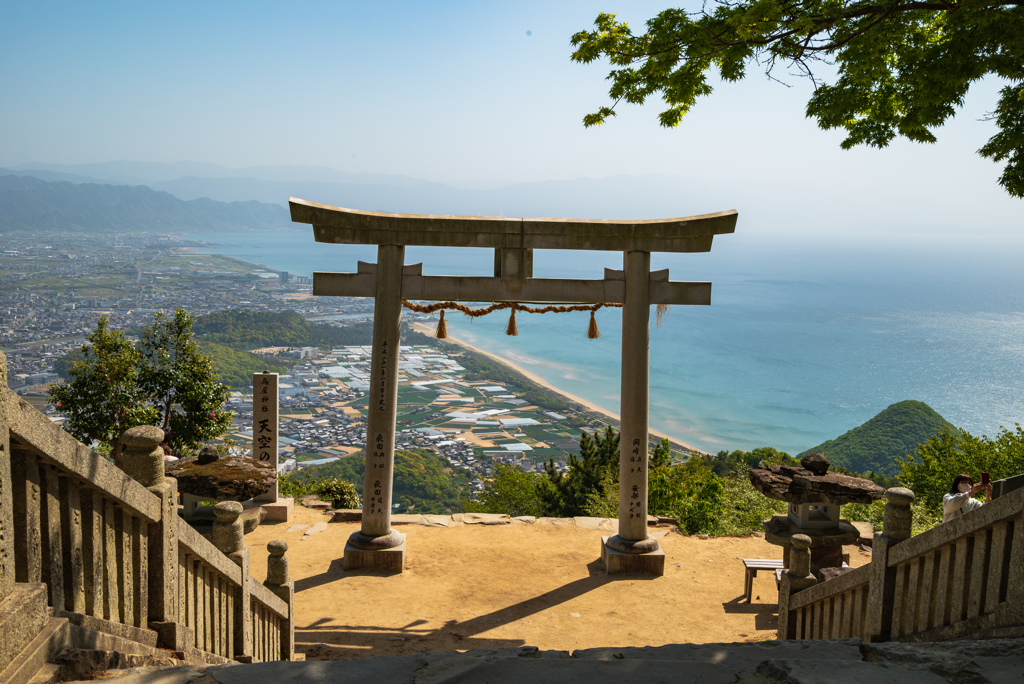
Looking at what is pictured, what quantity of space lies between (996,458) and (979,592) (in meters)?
14.5

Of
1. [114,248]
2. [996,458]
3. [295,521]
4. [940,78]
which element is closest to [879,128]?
[940,78]

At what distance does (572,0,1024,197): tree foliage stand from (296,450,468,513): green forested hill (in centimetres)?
1849

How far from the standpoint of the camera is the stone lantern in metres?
6.86

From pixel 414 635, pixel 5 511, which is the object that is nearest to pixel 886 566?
pixel 414 635

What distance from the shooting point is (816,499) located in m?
6.93

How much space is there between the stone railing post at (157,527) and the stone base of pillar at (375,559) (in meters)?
4.41

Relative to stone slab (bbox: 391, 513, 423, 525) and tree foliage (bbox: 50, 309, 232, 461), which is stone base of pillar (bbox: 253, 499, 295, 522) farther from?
tree foliage (bbox: 50, 309, 232, 461)

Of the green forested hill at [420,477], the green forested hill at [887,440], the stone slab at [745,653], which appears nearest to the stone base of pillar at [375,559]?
the stone slab at [745,653]

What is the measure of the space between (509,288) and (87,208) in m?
154

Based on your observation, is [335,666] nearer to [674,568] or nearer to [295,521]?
[674,568]

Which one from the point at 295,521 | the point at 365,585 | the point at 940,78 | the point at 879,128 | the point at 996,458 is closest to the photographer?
the point at 940,78

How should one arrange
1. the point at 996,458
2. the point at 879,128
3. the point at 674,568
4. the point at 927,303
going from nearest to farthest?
1. the point at 879,128
2. the point at 674,568
3. the point at 996,458
4. the point at 927,303

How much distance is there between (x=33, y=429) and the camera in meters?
2.31

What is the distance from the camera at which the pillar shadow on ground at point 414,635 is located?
602 cm
